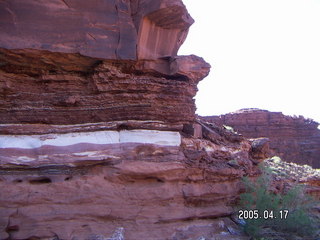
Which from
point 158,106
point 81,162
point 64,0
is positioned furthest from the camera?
point 158,106

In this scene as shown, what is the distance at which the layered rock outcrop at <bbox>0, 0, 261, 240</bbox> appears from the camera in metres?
6.38

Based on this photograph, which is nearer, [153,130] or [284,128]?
[153,130]

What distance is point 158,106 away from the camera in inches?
311

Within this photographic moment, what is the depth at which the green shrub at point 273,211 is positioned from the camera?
7.68 meters

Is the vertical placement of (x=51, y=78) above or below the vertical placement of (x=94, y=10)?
below

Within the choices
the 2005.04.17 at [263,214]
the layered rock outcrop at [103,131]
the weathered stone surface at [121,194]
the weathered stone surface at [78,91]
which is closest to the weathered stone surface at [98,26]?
the layered rock outcrop at [103,131]

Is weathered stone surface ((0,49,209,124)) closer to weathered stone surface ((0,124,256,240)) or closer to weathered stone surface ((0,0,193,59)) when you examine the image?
weathered stone surface ((0,0,193,59))

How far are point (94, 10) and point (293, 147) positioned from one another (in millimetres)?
31984

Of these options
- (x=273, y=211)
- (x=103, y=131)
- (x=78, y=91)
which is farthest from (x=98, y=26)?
(x=273, y=211)

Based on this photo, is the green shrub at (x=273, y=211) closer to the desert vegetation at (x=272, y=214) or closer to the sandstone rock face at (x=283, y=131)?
the desert vegetation at (x=272, y=214)

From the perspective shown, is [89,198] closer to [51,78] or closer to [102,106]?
[102,106]

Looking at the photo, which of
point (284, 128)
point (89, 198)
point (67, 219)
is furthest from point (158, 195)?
point (284, 128)

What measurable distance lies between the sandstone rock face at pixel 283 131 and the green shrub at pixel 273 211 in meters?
25.2

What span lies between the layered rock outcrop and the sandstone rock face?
84.7 ft
